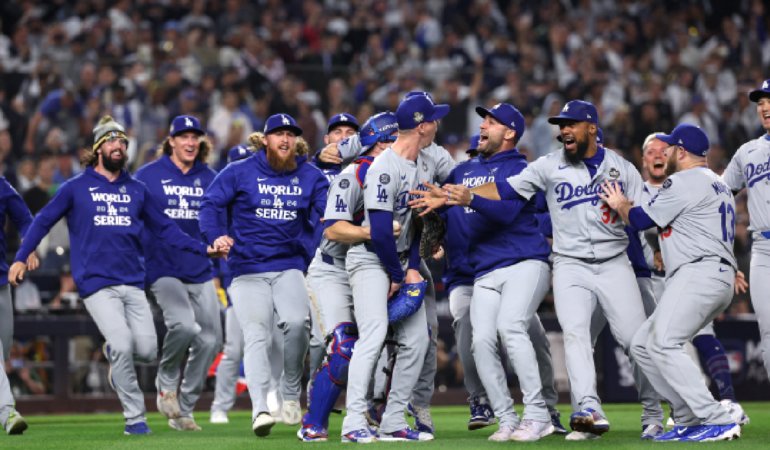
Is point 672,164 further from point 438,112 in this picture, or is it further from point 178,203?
point 178,203

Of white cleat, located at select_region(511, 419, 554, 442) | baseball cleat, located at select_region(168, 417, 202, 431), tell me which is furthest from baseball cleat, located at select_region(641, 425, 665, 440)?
baseball cleat, located at select_region(168, 417, 202, 431)

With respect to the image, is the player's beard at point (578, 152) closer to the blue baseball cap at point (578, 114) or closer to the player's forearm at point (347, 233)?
the blue baseball cap at point (578, 114)

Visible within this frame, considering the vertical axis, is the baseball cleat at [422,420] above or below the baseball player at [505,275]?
below

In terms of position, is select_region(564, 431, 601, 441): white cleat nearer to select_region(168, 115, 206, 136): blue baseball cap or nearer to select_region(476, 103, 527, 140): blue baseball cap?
select_region(476, 103, 527, 140): blue baseball cap

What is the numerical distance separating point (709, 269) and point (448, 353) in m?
7.53

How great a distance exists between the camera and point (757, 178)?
398 inches

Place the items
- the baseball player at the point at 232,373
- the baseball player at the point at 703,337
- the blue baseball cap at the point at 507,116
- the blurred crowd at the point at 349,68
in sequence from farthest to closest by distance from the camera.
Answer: the blurred crowd at the point at 349,68 < the baseball player at the point at 232,373 < the baseball player at the point at 703,337 < the blue baseball cap at the point at 507,116

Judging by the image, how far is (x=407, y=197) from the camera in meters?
9.30

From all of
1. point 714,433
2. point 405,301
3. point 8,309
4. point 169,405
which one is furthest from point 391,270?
point 8,309

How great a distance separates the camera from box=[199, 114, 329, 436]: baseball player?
1063cm

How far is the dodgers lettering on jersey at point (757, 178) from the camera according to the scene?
9969mm

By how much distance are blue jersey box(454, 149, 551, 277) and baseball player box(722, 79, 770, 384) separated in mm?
1611

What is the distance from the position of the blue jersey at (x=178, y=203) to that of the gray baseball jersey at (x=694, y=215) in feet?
16.1

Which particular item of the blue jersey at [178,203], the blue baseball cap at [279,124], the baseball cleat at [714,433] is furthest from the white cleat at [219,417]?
the baseball cleat at [714,433]
